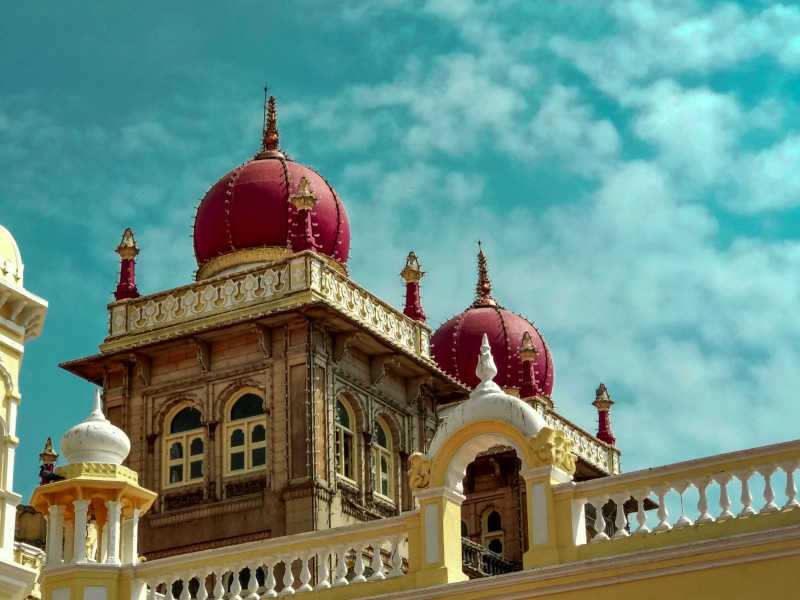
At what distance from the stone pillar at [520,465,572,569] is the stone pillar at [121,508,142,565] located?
4451mm

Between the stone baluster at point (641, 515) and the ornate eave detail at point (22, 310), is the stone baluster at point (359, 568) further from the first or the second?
the ornate eave detail at point (22, 310)

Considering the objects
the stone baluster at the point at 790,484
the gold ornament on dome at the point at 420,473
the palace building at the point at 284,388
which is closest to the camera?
the stone baluster at the point at 790,484

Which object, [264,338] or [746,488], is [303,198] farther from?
[746,488]

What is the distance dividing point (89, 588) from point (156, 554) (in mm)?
12256

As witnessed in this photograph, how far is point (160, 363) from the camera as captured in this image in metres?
30.6

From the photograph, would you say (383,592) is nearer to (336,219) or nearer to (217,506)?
(217,506)

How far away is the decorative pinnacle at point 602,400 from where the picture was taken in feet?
125

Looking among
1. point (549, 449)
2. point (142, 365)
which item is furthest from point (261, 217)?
point (549, 449)

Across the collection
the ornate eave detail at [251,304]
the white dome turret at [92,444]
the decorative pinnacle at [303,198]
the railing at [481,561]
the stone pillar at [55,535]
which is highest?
the decorative pinnacle at [303,198]

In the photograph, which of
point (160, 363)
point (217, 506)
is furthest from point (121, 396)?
point (217, 506)

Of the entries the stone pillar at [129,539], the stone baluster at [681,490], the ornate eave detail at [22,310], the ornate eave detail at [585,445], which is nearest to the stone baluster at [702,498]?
the stone baluster at [681,490]

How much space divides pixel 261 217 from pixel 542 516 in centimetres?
1717

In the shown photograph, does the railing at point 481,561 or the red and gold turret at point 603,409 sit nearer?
the railing at point 481,561

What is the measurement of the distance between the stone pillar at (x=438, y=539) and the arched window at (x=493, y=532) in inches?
763
